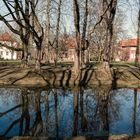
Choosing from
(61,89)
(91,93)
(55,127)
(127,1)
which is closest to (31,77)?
(61,89)

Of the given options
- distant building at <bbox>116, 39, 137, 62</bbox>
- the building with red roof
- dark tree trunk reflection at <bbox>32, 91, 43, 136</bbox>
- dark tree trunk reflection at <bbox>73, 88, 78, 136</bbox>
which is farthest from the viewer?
the building with red roof

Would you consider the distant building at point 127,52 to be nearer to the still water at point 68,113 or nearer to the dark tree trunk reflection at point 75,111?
the still water at point 68,113

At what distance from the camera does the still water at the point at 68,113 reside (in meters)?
13.5

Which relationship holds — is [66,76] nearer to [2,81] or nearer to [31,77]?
[31,77]

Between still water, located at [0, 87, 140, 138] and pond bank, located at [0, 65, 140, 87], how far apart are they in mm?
4532

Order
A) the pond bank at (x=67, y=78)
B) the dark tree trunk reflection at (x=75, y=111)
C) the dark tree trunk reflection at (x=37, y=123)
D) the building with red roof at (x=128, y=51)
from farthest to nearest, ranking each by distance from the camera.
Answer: the building with red roof at (x=128, y=51)
the pond bank at (x=67, y=78)
the dark tree trunk reflection at (x=75, y=111)
the dark tree trunk reflection at (x=37, y=123)

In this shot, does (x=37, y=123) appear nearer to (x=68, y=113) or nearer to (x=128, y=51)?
(x=68, y=113)

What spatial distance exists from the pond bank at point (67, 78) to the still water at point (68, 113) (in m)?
4.53

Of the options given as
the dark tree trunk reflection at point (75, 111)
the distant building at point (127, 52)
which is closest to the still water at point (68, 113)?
the dark tree trunk reflection at point (75, 111)

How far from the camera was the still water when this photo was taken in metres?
13.5

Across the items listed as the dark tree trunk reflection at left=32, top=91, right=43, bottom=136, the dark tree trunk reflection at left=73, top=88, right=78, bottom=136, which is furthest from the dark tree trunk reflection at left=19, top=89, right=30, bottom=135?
the dark tree trunk reflection at left=73, top=88, right=78, bottom=136

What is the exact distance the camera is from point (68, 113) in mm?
17297

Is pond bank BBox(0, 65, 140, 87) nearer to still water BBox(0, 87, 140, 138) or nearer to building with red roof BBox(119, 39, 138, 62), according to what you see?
still water BBox(0, 87, 140, 138)

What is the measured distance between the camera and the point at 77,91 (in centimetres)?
2617
